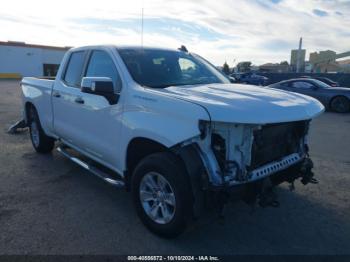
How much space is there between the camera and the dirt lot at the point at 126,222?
3.38 m

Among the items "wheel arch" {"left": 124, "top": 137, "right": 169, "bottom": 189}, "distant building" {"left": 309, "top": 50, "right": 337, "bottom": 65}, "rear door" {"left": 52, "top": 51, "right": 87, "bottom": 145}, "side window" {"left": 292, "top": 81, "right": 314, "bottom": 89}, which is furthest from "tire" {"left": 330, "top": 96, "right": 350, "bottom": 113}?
"distant building" {"left": 309, "top": 50, "right": 337, "bottom": 65}

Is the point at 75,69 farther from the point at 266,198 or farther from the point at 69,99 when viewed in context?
the point at 266,198

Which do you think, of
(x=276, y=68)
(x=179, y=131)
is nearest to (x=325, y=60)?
(x=276, y=68)

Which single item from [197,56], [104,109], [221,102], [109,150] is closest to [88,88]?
[104,109]

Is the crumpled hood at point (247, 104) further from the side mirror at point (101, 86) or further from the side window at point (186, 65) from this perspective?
the side window at point (186, 65)

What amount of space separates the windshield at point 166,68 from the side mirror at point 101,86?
31 cm

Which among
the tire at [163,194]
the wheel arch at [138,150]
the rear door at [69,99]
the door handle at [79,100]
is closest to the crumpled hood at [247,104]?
the wheel arch at [138,150]

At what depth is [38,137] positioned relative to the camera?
21.6 feet

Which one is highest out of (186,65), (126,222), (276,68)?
(276,68)

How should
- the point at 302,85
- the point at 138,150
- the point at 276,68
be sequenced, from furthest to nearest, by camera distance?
the point at 276,68, the point at 302,85, the point at 138,150

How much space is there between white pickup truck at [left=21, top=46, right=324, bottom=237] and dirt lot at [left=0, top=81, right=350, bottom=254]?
389mm

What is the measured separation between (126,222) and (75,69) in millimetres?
2534

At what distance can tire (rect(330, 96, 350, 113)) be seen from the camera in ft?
47.4

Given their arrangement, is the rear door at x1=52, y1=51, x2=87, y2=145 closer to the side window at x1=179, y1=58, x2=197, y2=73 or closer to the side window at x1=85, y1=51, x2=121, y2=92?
the side window at x1=85, y1=51, x2=121, y2=92
